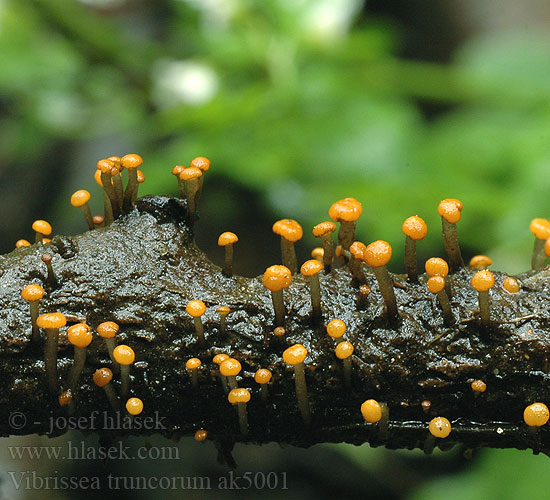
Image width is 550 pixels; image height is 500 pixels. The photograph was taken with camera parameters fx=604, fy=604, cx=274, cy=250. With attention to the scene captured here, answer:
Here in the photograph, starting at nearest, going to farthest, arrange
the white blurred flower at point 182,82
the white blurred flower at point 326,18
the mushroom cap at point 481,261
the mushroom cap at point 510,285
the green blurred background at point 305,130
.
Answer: the mushroom cap at point 510,285
the mushroom cap at point 481,261
the green blurred background at point 305,130
the white blurred flower at point 326,18
the white blurred flower at point 182,82

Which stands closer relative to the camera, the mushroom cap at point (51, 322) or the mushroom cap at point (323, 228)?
the mushroom cap at point (51, 322)

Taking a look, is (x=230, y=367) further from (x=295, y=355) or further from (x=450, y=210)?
(x=450, y=210)

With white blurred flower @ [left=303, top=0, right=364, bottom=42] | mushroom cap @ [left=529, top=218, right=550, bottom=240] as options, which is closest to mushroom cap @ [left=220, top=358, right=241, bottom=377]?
mushroom cap @ [left=529, top=218, right=550, bottom=240]

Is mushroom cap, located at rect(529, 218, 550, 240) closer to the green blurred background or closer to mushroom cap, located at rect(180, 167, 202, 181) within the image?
mushroom cap, located at rect(180, 167, 202, 181)

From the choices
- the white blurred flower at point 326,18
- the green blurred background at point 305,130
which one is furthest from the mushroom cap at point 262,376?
the white blurred flower at point 326,18

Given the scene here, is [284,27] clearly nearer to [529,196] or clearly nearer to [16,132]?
[529,196]

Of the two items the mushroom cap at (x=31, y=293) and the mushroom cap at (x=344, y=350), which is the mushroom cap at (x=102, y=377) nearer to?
the mushroom cap at (x=31, y=293)

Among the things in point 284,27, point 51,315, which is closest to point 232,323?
point 51,315
